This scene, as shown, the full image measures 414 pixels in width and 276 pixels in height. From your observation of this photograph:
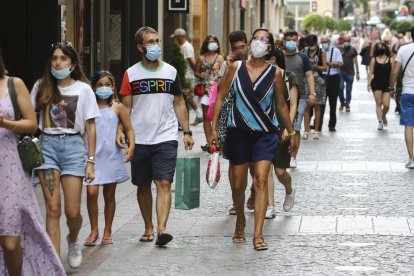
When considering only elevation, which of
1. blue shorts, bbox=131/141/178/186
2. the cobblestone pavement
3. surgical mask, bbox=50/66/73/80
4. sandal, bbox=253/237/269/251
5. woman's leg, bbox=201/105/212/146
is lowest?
the cobblestone pavement

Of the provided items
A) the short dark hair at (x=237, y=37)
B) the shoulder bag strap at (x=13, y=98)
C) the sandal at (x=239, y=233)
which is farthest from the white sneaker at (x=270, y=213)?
the shoulder bag strap at (x=13, y=98)

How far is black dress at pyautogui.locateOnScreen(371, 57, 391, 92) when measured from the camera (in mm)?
24156

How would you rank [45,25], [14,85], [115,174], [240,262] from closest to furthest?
[14,85], [240,262], [115,174], [45,25]

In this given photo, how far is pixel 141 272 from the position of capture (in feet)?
29.7

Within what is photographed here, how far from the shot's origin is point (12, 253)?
743cm

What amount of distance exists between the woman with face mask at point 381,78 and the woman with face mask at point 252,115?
13.9 metres

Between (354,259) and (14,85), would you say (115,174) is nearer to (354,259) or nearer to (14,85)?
(354,259)

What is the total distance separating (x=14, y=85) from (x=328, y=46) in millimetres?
17852

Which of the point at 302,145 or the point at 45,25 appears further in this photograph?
the point at 302,145

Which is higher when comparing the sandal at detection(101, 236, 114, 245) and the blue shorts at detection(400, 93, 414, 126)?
the blue shorts at detection(400, 93, 414, 126)

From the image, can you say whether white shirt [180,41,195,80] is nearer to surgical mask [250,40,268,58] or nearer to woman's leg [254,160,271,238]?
surgical mask [250,40,268,58]

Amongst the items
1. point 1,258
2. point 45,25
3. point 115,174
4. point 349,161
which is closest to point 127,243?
point 115,174

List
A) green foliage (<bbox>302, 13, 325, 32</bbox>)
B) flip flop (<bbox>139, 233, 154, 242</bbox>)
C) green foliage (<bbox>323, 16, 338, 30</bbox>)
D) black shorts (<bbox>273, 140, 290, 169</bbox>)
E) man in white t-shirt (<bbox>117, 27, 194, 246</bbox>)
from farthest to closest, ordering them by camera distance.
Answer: green foliage (<bbox>323, 16, 338, 30</bbox>) → green foliage (<bbox>302, 13, 325, 32</bbox>) → black shorts (<bbox>273, 140, 290, 169</bbox>) → flip flop (<bbox>139, 233, 154, 242</bbox>) → man in white t-shirt (<bbox>117, 27, 194, 246</bbox>)

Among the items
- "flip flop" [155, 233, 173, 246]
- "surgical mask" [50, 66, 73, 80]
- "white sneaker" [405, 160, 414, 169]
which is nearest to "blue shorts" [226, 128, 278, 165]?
"flip flop" [155, 233, 173, 246]
